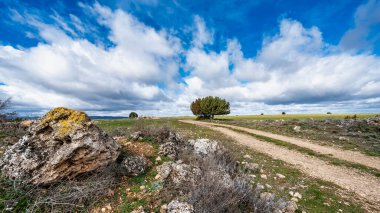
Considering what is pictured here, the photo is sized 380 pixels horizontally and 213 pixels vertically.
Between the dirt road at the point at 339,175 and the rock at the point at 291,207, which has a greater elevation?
the rock at the point at 291,207

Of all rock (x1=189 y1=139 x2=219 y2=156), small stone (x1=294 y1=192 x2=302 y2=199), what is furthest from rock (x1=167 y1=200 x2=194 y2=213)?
small stone (x1=294 y1=192 x2=302 y2=199)

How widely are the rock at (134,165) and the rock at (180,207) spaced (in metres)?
→ 1.91

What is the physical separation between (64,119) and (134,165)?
2.41m

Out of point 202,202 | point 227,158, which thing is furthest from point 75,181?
point 227,158

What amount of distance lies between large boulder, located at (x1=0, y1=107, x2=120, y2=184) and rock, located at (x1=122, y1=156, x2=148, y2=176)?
1.49 feet

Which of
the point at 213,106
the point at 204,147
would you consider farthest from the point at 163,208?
the point at 213,106

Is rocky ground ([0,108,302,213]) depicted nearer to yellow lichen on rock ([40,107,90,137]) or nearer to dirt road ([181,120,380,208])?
yellow lichen on rock ([40,107,90,137])

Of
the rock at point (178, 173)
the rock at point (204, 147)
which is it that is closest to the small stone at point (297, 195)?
the rock at point (204, 147)

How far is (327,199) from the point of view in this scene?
19.9ft

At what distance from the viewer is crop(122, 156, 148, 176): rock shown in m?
5.37

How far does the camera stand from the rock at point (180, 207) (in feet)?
12.3

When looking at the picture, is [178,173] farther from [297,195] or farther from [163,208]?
[297,195]

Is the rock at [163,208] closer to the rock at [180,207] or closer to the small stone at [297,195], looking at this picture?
the rock at [180,207]

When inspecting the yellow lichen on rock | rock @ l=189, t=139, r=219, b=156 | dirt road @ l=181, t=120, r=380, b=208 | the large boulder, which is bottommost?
dirt road @ l=181, t=120, r=380, b=208
